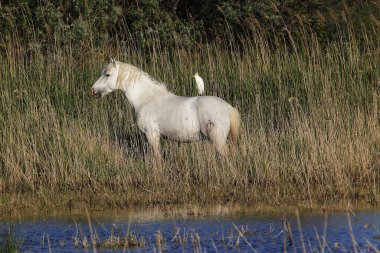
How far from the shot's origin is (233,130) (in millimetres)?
10805

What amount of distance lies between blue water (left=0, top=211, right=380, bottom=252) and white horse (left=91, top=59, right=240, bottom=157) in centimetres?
208

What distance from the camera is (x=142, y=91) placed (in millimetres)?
11352

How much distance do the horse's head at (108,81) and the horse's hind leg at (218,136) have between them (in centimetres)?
144

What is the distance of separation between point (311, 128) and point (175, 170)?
5.15 feet

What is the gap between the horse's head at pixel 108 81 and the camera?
37.6ft

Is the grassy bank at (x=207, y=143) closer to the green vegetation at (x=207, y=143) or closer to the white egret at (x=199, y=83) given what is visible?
the green vegetation at (x=207, y=143)

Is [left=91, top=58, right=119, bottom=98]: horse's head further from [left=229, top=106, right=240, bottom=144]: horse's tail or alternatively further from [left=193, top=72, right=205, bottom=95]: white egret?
[left=229, top=106, right=240, bottom=144]: horse's tail

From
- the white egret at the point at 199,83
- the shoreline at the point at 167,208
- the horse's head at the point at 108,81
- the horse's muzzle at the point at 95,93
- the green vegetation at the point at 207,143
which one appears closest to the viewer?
the shoreline at the point at 167,208

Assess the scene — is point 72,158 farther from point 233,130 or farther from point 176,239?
point 176,239

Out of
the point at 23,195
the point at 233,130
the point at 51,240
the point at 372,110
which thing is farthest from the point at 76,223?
the point at 372,110

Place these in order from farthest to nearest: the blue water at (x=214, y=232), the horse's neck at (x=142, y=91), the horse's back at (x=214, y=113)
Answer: the horse's neck at (x=142, y=91) < the horse's back at (x=214, y=113) < the blue water at (x=214, y=232)

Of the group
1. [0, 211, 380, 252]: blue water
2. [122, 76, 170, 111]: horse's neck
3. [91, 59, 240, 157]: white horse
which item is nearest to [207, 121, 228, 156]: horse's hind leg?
[91, 59, 240, 157]: white horse

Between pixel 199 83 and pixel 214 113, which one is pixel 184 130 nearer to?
pixel 214 113

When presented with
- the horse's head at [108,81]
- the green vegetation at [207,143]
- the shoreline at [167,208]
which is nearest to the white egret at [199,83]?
the green vegetation at [207,143]
